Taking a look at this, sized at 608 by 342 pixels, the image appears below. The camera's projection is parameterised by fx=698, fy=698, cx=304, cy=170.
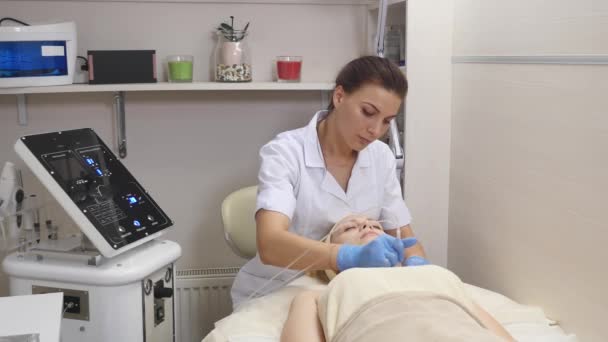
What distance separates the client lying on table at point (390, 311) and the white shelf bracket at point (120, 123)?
1195 mm

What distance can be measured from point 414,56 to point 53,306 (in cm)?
131

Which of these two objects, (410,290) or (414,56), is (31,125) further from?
(410,290)

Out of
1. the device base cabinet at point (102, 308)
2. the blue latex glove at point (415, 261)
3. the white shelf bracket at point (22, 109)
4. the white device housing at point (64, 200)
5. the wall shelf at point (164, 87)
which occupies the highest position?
the wall shelf at point (164, 87)

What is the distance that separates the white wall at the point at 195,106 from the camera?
96.3 inches

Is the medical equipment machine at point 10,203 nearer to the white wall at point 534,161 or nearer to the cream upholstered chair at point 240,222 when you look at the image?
the cream upholstered chair at point 240,222

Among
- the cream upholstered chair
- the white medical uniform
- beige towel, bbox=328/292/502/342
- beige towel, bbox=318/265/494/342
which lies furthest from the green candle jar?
beige towel, bbox=328/292/502/342

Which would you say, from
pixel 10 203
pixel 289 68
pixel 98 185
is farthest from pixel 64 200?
pixel 289 68

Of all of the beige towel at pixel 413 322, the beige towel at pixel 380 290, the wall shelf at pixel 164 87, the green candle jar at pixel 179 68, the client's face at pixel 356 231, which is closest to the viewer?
the beige towel at pixel 413 322

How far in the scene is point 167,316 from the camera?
1.87 m

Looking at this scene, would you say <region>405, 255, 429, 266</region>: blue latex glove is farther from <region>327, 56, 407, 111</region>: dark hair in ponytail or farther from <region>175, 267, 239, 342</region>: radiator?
<region>175, 267, 239, 342</region>: radiator

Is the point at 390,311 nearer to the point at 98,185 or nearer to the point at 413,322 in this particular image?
the point at 413,322

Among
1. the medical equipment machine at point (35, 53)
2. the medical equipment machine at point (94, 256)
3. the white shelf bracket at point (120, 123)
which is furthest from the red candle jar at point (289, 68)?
the medical equipment machine at point (94, 256)

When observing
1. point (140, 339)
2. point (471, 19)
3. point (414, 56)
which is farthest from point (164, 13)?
point (140, 339)

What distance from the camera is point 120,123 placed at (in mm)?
2469
